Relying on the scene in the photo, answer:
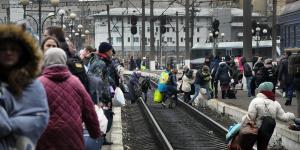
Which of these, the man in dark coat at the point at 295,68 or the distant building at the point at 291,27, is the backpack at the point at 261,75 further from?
the distant building at the point at 291,27

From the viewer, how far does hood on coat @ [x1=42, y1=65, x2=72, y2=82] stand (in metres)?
5.27

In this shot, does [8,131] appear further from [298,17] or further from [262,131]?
[298,17]

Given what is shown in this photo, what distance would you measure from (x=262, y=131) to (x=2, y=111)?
19.5 ft

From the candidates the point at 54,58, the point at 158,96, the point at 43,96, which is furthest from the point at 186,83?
the point at 43,96

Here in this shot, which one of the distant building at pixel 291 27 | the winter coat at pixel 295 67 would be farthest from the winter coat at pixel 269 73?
the distant building at pixel 291 27

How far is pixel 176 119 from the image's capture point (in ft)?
70.1

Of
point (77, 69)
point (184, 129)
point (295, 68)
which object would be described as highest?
point (77, 69)

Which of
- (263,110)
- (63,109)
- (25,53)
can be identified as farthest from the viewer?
(263,110)

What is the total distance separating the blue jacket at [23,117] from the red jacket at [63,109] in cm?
85

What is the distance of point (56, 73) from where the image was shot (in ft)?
17.3

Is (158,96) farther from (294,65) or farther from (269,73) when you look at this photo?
(294,65)

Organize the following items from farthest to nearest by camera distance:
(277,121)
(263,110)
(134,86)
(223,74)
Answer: (134,86), (223,74), (277,121), (263,110)

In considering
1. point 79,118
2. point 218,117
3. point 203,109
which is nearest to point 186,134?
point 218,117

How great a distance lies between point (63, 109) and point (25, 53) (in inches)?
40.6
